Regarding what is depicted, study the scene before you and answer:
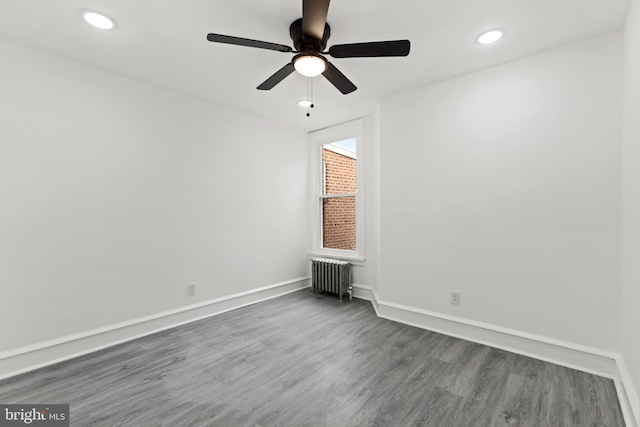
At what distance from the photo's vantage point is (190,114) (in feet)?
10.9

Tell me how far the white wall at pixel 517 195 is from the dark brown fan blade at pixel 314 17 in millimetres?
1792

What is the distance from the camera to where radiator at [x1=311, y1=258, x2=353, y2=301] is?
409 centimetres

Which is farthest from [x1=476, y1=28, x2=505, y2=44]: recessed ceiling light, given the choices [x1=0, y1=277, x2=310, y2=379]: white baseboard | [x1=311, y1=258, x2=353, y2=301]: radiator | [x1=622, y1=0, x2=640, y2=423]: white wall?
[x1=0, y1=277, x2=310, y2=379]: white baseboard

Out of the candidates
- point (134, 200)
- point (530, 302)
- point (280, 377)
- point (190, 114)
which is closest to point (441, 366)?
point (530, 302)

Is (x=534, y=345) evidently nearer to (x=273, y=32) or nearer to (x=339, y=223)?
(x=339, y=223)

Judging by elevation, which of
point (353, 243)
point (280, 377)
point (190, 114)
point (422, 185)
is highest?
point (190, 114)

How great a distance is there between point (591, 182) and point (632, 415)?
1601 millimetres

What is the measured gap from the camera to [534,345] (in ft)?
8.07

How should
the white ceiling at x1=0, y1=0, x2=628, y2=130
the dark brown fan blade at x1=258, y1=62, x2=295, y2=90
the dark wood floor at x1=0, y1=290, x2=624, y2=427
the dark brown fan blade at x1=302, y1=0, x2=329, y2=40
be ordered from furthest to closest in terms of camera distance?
the dark brown fan blade at x1=258, y1=62, x2=295, y2=90, the white ceiling at x1=0, y1=0, x2=628, y2=130, the dark wood floor at x1=0, y1=290, x2=624, y2=427, the dark brown fan blade at x1=302, y1=0, x2=329, y2=40

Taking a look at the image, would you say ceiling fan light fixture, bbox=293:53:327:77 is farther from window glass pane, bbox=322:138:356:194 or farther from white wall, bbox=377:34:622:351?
window glass pane, bbox=322:138:356:194

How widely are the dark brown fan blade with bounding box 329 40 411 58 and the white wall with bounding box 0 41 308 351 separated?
2205 millimetres

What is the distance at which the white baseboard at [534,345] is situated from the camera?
184 cm

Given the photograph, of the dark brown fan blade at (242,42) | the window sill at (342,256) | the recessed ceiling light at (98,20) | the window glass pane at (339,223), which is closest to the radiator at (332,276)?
the window sill at (342,256)

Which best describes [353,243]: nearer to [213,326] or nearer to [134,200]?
[213,326]
